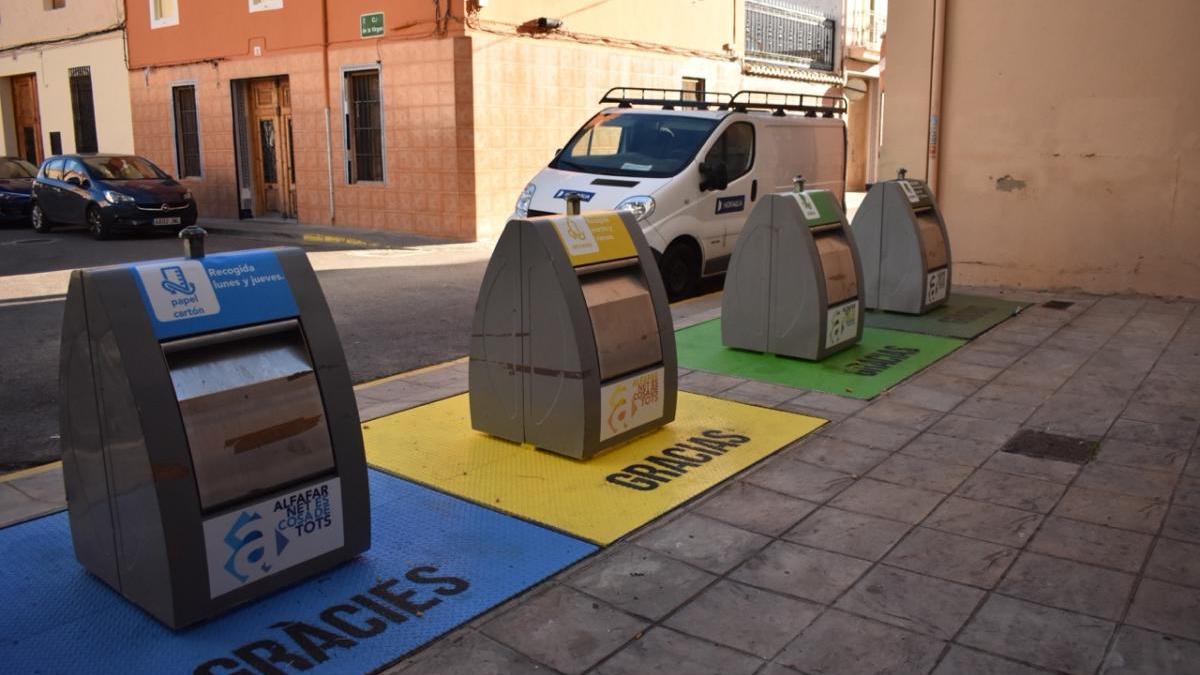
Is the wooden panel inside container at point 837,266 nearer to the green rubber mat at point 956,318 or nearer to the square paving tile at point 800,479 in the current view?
the green rubber mat at point 956,318

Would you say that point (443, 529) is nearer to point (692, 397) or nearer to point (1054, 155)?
point (692, 397)

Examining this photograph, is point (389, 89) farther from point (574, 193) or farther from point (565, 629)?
point (565, 629)

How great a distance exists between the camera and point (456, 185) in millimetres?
16188

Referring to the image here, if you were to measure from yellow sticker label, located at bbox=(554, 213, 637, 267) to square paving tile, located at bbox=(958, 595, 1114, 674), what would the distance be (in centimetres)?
257

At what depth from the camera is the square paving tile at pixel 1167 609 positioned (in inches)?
134

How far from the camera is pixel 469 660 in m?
3.22

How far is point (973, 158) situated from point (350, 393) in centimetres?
912

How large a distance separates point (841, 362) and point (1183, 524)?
3.10 meters

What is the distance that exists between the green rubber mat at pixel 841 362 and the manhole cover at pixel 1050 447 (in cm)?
108

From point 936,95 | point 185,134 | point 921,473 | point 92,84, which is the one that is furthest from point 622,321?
point 92,84

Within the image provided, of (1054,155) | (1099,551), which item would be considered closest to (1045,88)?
(1054,155)

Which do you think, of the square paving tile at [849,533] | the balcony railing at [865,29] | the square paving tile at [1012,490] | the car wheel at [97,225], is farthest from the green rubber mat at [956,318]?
the balcony railing at [865,29]

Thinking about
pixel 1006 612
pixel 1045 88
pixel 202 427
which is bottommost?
pixel 1006 612

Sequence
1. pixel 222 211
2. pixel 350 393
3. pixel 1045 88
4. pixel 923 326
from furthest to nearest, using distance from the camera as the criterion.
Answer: pixel 222 211, pixel 1045 88, pixel 923 326, pixel 350 393
